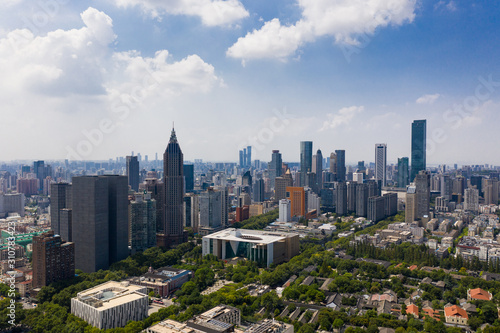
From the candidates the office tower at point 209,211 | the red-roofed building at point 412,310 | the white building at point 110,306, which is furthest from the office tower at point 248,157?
the red-roofed building at point 412,310

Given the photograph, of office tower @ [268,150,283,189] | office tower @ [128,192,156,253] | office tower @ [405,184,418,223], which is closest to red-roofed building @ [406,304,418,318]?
office tower @ [128,192,156,253]

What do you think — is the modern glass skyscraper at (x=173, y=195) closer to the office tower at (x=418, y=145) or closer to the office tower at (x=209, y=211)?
the office tower at (x=209, y=211)

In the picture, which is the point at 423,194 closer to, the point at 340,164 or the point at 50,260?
the point at 340,164

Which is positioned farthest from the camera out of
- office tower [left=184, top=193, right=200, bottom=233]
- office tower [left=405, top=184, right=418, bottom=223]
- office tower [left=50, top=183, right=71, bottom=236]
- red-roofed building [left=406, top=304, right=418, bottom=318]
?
office tower [left=405, top=184, right=418, bottom=223]

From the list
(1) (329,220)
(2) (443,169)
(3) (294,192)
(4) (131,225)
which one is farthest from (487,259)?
(2) (443,169)

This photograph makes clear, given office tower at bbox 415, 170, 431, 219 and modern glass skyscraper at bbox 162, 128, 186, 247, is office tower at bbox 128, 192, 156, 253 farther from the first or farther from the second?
office tower at bbox 415, 170, 431, 219

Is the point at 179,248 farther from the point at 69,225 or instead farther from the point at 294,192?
the point at 294,192
